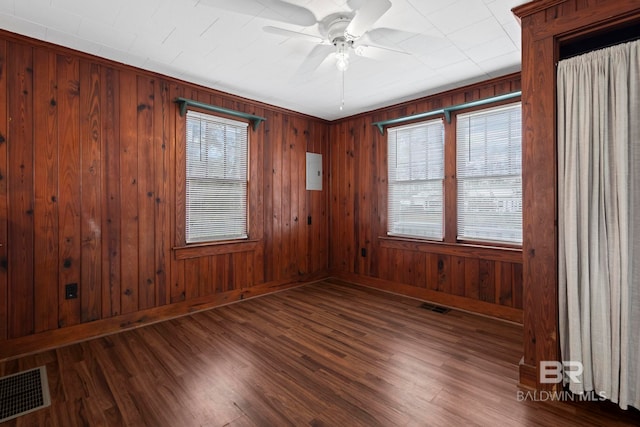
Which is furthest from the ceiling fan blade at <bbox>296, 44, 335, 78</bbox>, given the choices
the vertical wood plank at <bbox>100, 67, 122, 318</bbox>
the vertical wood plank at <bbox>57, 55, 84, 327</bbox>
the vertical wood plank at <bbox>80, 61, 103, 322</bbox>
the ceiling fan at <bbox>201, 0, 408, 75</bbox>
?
the vertical wood plank at <bbox>57, 55, 84, 327</bbox>

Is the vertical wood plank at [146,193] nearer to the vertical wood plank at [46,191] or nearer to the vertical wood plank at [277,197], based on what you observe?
the vertical wood plank at [46,191]

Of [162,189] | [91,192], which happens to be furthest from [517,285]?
[91,192]

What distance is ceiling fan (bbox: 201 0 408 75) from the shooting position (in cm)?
202

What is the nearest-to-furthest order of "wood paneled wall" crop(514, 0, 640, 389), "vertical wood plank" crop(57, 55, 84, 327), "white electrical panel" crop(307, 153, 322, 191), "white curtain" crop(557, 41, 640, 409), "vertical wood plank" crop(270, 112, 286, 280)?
"white curtain" crop(557, 41, 640, 409)
"wood paneled wall" crop(514, 0, 640, 389)
"vertical wood plank" crop(57, 55, 84, 327)
"vertical wood plank" crop(270, 112, 286, 280)
"white electrical panel" crop(307, 153, 322, 191)

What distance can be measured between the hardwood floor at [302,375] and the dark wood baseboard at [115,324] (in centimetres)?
10

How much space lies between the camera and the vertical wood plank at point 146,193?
121 inches

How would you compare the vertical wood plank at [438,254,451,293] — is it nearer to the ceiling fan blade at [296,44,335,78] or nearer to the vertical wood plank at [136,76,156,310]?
the ceiling fan blade at [296,44,335,78]

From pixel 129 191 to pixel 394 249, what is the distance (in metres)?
3.25

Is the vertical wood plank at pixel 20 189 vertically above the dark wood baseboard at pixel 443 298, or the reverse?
the vertical wood plank at pixel 20 189

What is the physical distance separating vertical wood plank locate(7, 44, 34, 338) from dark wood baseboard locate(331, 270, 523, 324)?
3684 mm

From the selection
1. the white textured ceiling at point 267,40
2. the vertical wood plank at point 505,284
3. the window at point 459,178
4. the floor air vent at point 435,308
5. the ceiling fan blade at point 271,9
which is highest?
the white textured ceiling at point 267,40

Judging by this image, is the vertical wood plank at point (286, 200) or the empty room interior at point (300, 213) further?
the vertical wood plank at point (286, 200)

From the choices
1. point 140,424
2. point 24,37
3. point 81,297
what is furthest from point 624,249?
point 24,37

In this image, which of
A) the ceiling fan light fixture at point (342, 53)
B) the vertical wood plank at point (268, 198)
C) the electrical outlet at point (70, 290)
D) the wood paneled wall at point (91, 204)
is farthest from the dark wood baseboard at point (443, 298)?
the electrical outlet at point (70, 290)
